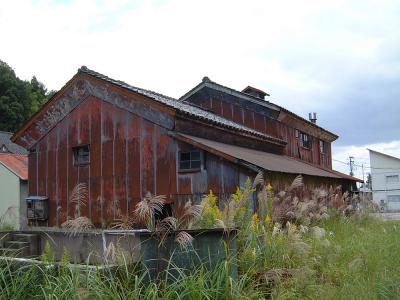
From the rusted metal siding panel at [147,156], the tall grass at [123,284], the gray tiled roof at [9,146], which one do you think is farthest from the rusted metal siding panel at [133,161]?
the gray tiled roof at [9,146]

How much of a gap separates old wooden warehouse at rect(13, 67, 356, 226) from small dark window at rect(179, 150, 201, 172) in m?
0.03

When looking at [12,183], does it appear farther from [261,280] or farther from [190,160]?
[261,280]

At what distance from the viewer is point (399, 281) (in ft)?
20.9

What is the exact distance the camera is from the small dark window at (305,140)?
2619cm

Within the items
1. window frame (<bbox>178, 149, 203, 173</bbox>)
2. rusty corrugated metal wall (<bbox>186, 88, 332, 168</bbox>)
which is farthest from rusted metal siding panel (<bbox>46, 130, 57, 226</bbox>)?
rusty corrugated metal wall (<bbox>186, 88, 332, 168</bbox>)

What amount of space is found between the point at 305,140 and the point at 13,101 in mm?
50431

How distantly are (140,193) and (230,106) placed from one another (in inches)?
374

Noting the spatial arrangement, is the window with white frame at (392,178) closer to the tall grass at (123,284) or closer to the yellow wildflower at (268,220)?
the yellow wildflower at (268,220)

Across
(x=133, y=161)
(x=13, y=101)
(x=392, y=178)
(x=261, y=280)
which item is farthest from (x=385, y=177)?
(x=261, y=280)

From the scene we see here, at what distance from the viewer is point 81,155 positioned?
60.4ft

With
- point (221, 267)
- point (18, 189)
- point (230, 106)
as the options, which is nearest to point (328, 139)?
point (230, 106)

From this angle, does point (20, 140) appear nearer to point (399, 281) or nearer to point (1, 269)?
point (1, 269)

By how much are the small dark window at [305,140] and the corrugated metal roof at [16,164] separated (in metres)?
18.6

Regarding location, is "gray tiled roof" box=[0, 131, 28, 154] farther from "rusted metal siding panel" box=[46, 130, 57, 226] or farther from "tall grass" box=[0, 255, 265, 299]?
"tall grass" box=[0, 255, 265, 299]
